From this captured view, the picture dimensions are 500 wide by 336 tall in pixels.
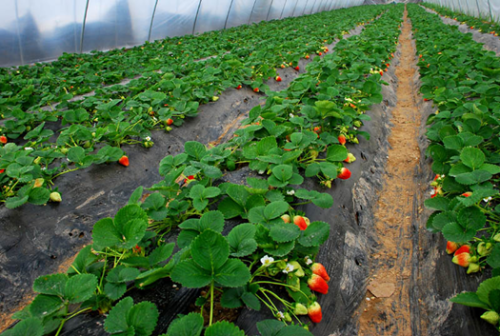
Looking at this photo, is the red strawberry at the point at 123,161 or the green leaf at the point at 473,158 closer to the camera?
the green leaf at the point at 473,158

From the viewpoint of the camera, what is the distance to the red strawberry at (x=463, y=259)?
1316 mm

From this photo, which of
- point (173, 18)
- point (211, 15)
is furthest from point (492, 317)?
point (211, 15)

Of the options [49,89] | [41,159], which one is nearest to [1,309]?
[41,159]

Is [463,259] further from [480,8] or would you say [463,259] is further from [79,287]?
[480,8]

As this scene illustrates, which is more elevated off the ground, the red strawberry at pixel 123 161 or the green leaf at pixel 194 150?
the green leaf at pixel 194 150

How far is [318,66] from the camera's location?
414 centimetres

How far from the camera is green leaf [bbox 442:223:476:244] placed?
126cm

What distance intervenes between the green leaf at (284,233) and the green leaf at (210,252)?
242mm

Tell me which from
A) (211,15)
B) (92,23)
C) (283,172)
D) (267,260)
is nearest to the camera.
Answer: (267,260)

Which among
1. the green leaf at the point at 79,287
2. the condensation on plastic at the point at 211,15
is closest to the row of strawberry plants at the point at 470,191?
the green leaf at the point at 79,287

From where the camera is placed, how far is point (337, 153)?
191cm

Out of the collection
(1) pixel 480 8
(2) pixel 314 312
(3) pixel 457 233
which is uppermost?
(1) pixel 480 8

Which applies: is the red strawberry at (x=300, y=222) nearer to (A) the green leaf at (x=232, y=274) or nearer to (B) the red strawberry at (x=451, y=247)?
(A) the green leaf at (x=232, y=274)

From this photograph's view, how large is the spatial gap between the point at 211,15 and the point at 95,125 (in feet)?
30.0
